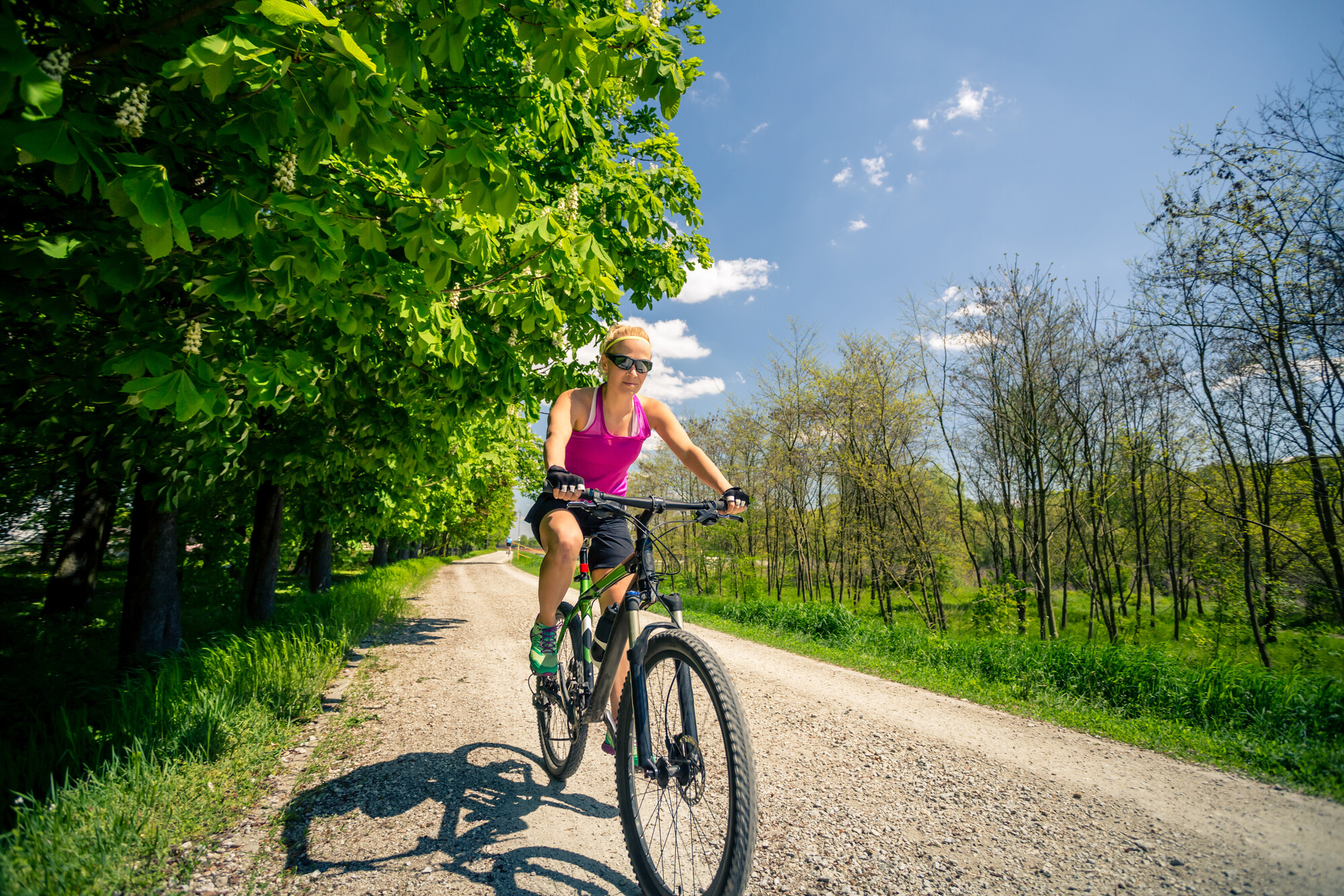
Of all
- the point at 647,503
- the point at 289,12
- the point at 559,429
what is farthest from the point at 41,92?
the point at 647,503

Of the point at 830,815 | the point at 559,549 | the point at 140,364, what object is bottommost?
the point at 830,815

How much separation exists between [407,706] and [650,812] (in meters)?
3.78

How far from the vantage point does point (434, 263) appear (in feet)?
7.59

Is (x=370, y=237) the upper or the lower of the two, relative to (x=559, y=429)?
upper

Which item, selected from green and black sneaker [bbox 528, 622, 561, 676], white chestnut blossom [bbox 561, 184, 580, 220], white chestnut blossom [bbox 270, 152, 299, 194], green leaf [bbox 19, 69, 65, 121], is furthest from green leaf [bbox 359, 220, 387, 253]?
green and black sneaker [bbox 528, 622, 561, 676]

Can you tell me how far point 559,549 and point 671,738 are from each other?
1.05m

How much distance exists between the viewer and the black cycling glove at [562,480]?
2.34 meters

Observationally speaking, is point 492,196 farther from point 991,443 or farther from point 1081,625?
point 1081,625

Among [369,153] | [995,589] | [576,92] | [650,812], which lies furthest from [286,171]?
[995,589]

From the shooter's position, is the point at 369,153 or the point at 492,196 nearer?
the point at 369,153

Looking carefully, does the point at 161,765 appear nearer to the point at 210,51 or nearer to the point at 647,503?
the point at 647,503

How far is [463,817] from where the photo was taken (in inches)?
119

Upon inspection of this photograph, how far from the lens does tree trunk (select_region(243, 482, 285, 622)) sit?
8.98 meters

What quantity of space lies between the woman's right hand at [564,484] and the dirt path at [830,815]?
1752 millimetres
